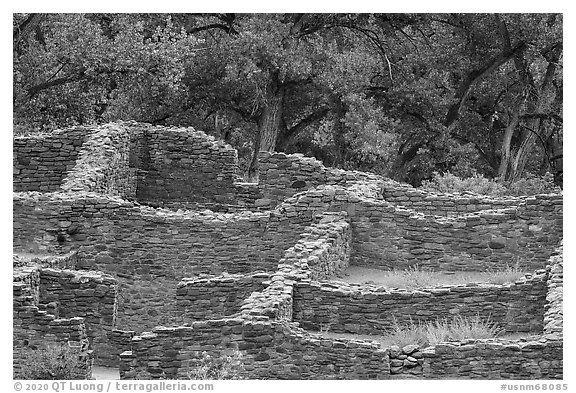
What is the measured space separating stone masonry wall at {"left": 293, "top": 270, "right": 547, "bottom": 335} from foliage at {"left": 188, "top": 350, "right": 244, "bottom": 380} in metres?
2.78

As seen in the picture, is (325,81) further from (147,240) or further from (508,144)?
(147,240)

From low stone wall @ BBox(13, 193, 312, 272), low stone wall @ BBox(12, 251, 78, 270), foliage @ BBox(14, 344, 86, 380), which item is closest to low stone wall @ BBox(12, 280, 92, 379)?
foliage @ BBox(14, 344, 86, 380)

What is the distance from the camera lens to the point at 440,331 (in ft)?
86.3

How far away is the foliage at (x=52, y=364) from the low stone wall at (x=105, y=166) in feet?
24.9

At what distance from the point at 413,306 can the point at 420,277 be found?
2.53 metres

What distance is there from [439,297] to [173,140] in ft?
41.3

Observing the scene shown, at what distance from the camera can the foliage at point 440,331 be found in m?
26.1

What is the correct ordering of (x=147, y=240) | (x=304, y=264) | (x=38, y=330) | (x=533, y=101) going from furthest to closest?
(x=533, y=101) → (x=147, y=240) → (x=304, y=264) → (x=38, y=330)

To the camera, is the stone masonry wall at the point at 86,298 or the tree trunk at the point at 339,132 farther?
the tree trunk at the point at 339,132

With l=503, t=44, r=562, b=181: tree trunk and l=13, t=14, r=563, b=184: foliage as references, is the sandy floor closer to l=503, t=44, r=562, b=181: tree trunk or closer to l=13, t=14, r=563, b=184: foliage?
l=13, t=14, r=563, b=184: foliage

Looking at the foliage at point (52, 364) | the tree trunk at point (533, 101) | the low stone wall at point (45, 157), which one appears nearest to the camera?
the foliage at point (52, 364)

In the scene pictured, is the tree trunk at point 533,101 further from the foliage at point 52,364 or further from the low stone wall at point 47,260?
the foliage at point 52,364

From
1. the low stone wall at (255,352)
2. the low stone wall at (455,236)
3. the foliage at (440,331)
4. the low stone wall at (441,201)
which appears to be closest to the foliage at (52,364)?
the low stone wall at (255,352)

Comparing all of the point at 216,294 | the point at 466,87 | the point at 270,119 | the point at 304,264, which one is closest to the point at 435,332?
the point at 304,264
